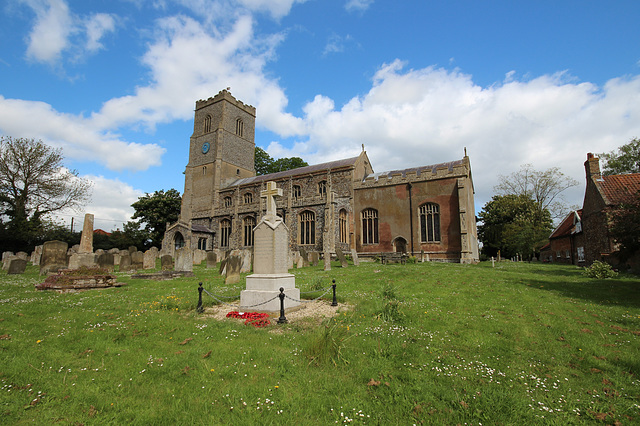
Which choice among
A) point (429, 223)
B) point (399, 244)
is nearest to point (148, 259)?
point (399, 244)

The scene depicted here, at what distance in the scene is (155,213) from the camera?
44.4 meters

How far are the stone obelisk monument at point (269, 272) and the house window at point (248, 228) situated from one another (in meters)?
27.0

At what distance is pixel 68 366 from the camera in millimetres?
4531

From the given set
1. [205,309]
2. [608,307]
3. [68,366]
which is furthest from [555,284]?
[68,366]

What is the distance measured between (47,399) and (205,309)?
451cm

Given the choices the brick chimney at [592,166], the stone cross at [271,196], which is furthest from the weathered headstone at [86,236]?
the brick chimney at [592,166]

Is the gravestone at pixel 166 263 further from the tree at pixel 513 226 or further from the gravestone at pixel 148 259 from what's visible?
the tree at pixel 513 226

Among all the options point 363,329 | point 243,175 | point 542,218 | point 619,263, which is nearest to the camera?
point 363,329

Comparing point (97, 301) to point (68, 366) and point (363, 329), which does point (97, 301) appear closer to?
point (68, 366)

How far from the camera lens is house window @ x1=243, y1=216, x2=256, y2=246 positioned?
→ 1389 inches

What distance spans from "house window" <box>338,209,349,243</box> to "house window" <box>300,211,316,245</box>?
261 cm

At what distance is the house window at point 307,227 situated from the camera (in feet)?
102

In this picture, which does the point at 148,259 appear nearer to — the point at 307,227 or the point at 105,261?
the point at 105,261

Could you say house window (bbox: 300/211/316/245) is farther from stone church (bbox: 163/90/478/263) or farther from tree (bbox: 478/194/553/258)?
tree (bbox: 478/194/553/258)
